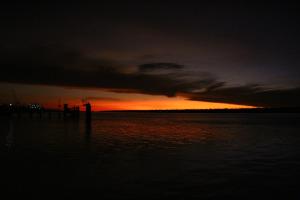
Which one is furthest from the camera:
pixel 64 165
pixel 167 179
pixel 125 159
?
pixel 125 159

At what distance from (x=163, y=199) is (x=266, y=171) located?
782 centimetres

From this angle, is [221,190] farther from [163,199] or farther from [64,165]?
[64,165]

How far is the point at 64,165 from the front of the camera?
17984 mm

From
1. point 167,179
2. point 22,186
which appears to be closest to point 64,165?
point 22,186

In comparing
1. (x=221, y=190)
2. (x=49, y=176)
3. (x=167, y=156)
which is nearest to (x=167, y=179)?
(x=221, y=190)

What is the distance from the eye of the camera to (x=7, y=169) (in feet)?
54.4

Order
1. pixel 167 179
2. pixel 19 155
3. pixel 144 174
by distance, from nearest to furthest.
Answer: pixel 167 179, pixel 144 174, pixel 19 155

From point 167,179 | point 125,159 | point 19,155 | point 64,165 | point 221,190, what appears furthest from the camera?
point 19,155

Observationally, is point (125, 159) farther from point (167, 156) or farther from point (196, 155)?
point (196, 155)

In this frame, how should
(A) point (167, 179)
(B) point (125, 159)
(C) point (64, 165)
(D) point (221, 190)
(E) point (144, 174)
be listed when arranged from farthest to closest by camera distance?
1. (B) point (125, 159)
2. (C) point (64, 165)
3. (E) point (144, 174)
4. (A) point (167, 179)
5. (D) point (221, 190)

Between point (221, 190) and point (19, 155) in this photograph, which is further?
point (19, 155)

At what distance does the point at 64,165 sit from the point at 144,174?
520 cm

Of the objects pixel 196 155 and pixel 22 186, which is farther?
pixel 196 155

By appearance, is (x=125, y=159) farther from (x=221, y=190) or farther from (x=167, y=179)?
(x=221, y=190)
